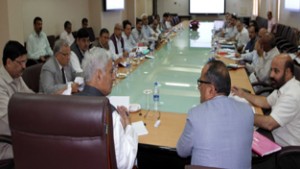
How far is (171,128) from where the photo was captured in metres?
2.16

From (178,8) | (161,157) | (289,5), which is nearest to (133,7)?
(289,5)

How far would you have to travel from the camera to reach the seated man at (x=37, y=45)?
5.77 metres

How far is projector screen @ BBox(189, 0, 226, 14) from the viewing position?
1736 centimetres

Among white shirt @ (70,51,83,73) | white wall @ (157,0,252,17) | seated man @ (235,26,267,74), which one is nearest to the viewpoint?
white shirt @ (70,51,83,73)

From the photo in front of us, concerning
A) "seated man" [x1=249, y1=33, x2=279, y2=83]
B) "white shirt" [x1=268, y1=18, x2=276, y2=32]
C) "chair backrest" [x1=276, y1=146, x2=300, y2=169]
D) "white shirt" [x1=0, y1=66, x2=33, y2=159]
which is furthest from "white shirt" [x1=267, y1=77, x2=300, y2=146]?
"white shirt" [x1=268, y1=18, x2=276, y2=32]

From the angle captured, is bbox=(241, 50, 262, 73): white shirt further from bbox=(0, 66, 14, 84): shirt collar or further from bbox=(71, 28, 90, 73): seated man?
bbox=(0, 66, 14, 84): shirt collar

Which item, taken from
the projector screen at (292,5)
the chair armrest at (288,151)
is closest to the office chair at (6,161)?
the chair armrest at (288,151)

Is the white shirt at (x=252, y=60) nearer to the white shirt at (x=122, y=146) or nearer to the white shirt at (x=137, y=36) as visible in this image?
the white shirt at (x=137, y=36)

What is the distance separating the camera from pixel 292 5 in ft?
29.9

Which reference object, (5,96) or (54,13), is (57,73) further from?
(54,13)

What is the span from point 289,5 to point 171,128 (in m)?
8.82

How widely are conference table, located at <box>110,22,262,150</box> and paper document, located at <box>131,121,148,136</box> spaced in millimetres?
31

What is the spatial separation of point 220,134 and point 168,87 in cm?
172

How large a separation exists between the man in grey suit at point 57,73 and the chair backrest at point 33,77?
114 millimetres
